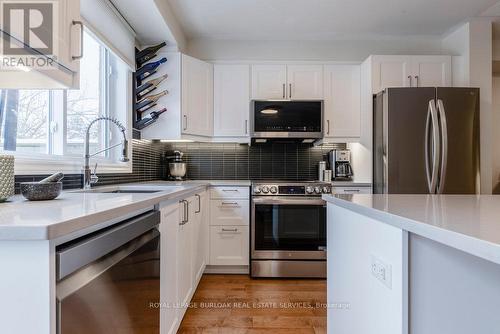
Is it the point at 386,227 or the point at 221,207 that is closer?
the point at 386,227

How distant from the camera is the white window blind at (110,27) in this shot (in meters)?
1.89

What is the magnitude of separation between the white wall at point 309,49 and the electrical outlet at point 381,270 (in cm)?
279

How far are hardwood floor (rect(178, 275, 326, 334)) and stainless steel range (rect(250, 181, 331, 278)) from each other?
12 centimetres

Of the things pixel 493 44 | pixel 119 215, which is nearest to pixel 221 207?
pixel 119 215

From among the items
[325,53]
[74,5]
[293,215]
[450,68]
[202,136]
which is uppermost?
[325,53]

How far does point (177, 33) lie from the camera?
9.61ft

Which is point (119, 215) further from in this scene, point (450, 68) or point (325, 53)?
point (450, 68)

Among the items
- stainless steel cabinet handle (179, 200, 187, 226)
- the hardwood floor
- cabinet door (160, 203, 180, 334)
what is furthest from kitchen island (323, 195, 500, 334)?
stainless steel cabinet handle (179, 200, 187, 226)

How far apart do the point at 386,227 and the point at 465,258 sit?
0.70 ft

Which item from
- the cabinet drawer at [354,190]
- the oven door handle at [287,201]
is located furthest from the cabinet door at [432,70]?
the oven door handle at [287,201]

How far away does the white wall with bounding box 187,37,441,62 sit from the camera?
132 inches

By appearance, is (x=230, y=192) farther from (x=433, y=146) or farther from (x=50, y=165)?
(x=433, y=146)

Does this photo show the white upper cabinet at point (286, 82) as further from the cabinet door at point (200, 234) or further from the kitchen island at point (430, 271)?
the kitchen island at point (430, 271)
